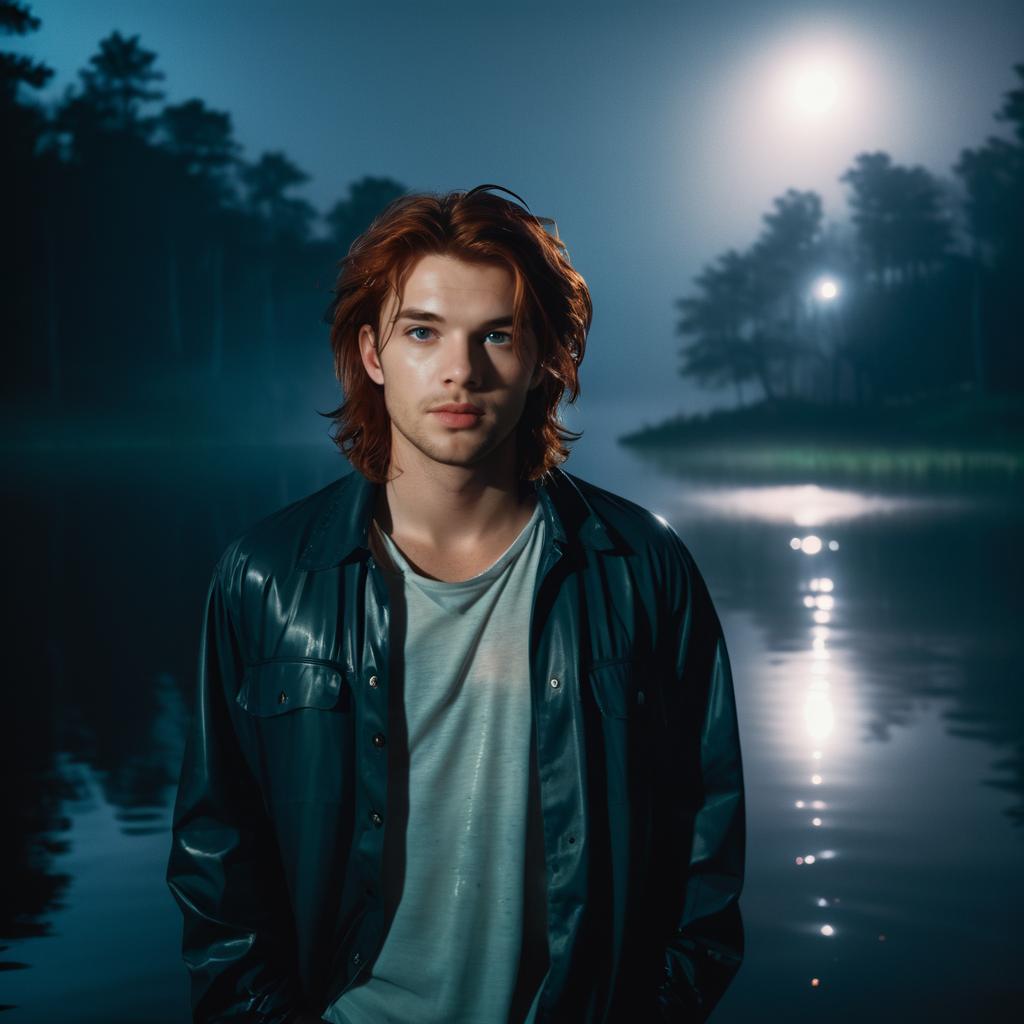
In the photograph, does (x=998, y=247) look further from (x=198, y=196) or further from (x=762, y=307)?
(x=198, y=196)

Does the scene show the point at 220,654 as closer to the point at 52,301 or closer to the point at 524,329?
the point at 524,329

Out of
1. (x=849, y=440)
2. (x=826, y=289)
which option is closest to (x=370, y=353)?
(x=849, y=440)

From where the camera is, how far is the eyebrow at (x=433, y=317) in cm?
206

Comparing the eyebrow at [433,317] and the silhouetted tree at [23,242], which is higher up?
the silhouetted tree at [23,242]

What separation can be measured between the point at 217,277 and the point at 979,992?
36.6 meters

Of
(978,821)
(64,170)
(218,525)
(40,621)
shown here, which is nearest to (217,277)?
(64,170)

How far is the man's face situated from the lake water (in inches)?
115

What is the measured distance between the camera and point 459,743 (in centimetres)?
203

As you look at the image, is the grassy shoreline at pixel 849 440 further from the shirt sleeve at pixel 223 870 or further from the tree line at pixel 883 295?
the shirt sleeve at pixel 223 870

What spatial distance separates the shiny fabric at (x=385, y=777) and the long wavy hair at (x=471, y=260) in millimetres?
202

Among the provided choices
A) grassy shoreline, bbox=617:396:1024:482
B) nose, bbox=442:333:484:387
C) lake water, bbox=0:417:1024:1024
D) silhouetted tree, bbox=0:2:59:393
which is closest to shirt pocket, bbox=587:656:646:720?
nose, bbox=442:333:484:387

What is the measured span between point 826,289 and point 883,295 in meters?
2.64

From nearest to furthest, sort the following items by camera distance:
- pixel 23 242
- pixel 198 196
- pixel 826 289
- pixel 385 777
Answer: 1. pixel 385 777
2. pixel 23 242
3. pixel 198 196
4. pixel 826 289

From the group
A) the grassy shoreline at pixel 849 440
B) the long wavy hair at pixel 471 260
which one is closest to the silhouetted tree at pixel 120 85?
the grassy shoreline at pixel 849 440
